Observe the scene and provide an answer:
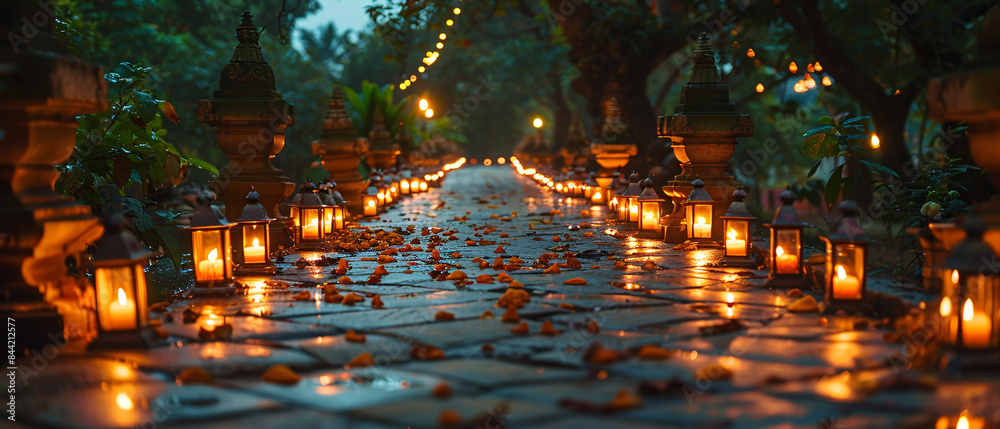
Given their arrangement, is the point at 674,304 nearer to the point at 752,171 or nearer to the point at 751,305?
the point at 751,305

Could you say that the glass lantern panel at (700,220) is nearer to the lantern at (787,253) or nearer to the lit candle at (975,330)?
the lantern at (787,253)

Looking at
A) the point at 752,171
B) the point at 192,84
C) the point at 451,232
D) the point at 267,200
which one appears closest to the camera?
the point at 267,200

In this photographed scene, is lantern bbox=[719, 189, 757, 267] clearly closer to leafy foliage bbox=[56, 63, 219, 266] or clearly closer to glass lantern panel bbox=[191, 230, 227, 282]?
glass lantern panel bbox=[191, 230, 227, 282]

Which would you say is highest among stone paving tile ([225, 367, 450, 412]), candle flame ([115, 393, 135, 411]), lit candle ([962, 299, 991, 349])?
lit candle ([962, 299, 991, 349])

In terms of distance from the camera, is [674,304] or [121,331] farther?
[674,304]

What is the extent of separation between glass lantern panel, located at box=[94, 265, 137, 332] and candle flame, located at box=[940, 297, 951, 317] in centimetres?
347

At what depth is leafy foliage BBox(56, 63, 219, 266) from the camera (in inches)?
215

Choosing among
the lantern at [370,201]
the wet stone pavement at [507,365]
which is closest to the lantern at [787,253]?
the wet stone pavement at [507,365]

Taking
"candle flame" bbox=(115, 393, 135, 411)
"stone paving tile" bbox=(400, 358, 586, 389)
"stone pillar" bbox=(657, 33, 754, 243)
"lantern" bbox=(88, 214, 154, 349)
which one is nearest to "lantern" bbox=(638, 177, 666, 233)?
"stone pillar" bbox=(657, 33, 754, 243)

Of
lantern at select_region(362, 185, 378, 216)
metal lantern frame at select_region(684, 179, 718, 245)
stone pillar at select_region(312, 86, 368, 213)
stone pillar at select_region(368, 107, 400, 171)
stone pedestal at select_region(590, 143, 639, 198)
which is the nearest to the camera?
metal lantern frame at select_region(684, 179, 718, 245)

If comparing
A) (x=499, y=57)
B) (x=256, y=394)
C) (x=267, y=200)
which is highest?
(x=499, y=57)

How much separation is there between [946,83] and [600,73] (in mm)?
13500

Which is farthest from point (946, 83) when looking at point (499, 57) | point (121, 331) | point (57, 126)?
point (499, 57)

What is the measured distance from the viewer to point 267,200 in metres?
7.11
